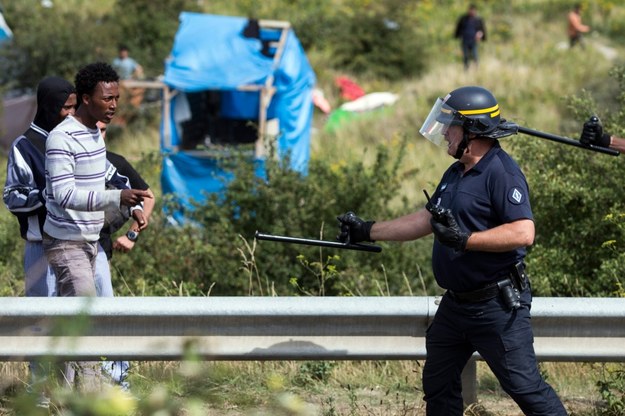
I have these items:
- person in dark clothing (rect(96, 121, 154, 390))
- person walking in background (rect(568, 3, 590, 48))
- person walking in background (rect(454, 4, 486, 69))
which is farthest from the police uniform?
person walking in background (rect(568, 3, 590, 48))

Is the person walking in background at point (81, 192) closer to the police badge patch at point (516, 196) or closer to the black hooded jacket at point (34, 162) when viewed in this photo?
the black hooded jacket at point (34, 162)

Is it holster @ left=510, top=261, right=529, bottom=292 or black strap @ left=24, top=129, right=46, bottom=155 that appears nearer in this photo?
holster @ left=510, top=261, right=529, bottom=292

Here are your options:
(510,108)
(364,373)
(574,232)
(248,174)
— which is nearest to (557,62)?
(510,108)

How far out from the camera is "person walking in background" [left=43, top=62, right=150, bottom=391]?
14.9 feet

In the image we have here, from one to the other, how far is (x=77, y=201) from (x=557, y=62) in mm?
20518

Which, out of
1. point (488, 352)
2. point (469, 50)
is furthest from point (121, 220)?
point (469, 50)

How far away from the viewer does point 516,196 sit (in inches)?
156

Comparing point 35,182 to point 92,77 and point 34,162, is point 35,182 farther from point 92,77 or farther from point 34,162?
point 92,77

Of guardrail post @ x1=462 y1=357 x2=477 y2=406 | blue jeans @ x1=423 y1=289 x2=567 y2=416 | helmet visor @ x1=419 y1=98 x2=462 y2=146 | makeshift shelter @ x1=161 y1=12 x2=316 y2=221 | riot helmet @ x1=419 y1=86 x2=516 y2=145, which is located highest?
riot helmet @ x1=419 y1=86 x2=516 y2=145

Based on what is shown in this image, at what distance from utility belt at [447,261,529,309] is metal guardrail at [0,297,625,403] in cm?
34

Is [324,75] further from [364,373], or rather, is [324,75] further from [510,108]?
[364,373]

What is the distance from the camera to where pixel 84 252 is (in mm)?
4758

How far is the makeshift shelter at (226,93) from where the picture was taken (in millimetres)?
13836

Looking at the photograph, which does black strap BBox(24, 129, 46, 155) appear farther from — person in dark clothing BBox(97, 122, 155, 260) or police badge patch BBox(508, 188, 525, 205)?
police badge patch BBox(508, 188, 525, 205)
